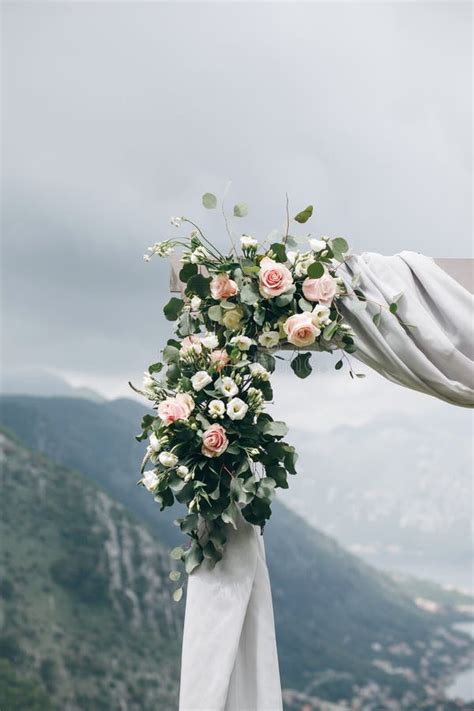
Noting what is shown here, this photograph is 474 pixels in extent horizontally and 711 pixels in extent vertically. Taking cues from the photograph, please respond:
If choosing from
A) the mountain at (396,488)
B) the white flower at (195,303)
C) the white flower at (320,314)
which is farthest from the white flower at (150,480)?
the mountain at (396,488)

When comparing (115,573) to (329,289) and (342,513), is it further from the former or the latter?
(329,289)

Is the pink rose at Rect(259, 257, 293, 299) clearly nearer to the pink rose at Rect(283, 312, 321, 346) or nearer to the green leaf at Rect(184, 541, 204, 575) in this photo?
the pink rose at Rect(283, 312, 321, 346)

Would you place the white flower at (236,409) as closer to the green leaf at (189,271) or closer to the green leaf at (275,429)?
the green leaf at (275,429)

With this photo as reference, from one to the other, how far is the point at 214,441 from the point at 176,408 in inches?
4.8

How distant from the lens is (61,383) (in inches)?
346

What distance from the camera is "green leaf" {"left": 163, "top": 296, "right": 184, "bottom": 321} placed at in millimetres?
2203

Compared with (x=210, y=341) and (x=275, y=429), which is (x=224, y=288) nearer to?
(x=210, y=341)

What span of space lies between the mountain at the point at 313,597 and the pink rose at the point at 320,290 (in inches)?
260

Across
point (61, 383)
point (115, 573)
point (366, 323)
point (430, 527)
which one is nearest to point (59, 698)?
point (115, 573)

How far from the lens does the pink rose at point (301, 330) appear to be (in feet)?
6.95

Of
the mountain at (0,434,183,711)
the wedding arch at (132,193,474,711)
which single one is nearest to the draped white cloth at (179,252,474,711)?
the wedding arch at (132,193,474,711)

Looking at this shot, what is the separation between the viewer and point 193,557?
6.78 feet

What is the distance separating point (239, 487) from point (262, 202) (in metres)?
5.13

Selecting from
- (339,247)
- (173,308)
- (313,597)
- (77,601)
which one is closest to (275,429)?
Result: (173,308)
